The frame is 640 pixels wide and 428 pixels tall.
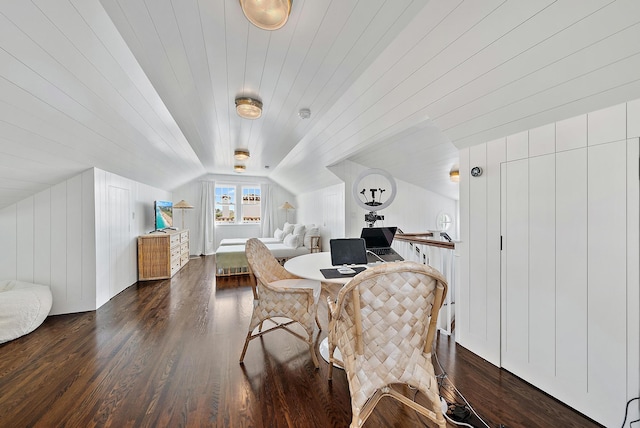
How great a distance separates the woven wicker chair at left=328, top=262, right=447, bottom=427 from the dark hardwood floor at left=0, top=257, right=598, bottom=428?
0.43 metres

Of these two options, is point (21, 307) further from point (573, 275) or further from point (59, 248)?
point (573, 275)

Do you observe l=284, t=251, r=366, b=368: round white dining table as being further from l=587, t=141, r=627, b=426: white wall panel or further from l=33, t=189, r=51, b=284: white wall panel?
l=33, t=189, r=51, b=284: white wall panel

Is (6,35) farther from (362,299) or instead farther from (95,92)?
(362,299)

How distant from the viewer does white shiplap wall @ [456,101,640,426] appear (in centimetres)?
128

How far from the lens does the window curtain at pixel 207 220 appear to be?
7164mm

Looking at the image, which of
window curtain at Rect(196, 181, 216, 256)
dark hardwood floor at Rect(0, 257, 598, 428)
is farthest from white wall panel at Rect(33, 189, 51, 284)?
window curtain at Rect(196, 181, 216, 256)

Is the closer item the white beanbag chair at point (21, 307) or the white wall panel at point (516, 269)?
the white wall panel at point (516, 269)

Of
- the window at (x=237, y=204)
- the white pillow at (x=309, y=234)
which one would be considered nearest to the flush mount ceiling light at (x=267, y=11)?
the white pillow at (x=309, y=234)

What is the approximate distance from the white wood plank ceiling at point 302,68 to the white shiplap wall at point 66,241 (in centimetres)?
20

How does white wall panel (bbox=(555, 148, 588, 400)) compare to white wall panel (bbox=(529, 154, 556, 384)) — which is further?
white wall panel (bbox=(529, 154, 556, 384))

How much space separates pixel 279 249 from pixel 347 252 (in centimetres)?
361

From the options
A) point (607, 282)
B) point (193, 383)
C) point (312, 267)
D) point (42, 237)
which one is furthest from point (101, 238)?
point (607, 282)

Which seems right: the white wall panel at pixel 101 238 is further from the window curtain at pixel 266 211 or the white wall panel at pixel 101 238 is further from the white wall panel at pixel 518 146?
the window curtain at pixel 266 211

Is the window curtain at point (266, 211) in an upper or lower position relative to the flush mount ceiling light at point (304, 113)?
lower
